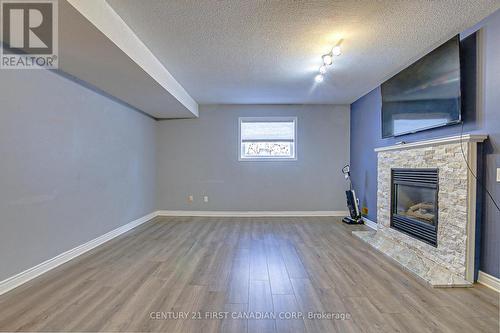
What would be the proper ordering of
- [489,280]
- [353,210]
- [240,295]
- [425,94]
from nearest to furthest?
[240,295], [489,280], [425,94], [353,210]

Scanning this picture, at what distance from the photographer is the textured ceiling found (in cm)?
207

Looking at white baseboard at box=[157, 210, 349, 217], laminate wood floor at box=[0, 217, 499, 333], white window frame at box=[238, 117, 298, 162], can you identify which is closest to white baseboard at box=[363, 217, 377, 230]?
white baseboard at box=[157, 210, 349, 217]

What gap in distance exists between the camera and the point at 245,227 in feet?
14.4

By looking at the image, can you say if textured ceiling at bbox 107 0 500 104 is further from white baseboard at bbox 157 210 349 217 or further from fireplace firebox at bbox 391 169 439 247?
white baseboard at bbox 157 210 349 217

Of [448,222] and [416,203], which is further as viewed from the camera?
[416,203]

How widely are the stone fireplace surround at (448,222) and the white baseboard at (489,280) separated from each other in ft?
0.32

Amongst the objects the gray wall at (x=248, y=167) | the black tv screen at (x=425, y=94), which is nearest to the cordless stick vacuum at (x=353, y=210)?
the gray wall at (x=248, y=167)

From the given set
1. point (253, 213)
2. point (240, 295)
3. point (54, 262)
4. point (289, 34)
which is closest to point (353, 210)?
point (253, 213)

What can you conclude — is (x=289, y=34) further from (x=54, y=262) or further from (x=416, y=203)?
(x=54, y=262)

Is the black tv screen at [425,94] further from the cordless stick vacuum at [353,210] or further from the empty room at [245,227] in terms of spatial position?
the cordless stick vacuum at [353,210]

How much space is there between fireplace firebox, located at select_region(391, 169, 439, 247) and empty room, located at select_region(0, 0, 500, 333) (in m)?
0.02

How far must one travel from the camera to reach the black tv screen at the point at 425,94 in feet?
8.06

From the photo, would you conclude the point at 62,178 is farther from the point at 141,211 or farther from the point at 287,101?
the point at 287,101

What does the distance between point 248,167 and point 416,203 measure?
3.24 m
